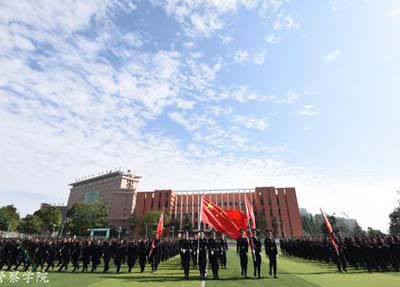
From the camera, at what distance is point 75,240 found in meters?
18.6

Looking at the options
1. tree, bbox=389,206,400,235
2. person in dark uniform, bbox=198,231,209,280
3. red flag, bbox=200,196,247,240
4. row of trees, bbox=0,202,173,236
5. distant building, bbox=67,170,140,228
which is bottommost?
person in dark uniform, bbox=198,231,209,280

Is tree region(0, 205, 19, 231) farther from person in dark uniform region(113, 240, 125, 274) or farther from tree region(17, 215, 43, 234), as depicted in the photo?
person in dark uniform region(113, 240, 125, 274)

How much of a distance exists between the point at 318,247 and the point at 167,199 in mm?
93298

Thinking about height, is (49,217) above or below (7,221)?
above

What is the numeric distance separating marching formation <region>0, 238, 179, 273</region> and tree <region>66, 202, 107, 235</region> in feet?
297

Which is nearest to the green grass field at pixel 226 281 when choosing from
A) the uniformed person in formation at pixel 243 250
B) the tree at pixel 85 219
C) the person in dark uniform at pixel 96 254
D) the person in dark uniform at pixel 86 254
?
the uniformed person in formation at pixel 243 250

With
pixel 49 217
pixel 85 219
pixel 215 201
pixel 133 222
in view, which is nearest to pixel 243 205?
pixel 215 201

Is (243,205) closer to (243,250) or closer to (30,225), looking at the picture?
(30,225)

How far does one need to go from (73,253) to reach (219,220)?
1035cm

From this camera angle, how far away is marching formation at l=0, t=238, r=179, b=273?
661 inches

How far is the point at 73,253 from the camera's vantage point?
57.7 feet

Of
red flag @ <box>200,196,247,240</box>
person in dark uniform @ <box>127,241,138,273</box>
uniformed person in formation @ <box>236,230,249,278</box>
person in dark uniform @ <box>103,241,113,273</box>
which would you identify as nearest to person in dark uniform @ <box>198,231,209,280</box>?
red flag @ <box>200,196,247,240</box>

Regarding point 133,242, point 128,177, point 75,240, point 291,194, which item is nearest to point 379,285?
point 133,242

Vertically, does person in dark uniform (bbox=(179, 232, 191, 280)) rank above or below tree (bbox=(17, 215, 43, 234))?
below
